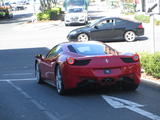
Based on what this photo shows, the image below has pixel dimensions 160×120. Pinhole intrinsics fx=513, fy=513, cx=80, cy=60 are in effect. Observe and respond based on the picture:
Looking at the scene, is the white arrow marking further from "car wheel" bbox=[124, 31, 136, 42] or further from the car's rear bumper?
"car wheel" bbox=[124, 31, 136, 42]

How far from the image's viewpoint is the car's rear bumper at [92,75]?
11.4 metres

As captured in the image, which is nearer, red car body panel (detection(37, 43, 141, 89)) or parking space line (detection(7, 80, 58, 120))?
parking space line (detection(7, 80, 58, 120))

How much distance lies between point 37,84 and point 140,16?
113ft

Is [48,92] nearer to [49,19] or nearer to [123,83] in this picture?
[123,83]

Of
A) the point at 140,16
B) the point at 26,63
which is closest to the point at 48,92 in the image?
the point at 26,63

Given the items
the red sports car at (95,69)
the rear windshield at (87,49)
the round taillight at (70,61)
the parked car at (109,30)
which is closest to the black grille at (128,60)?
the red sports car at (95,69)

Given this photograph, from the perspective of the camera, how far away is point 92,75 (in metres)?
11.4

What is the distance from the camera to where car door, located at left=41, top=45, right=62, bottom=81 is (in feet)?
42.1

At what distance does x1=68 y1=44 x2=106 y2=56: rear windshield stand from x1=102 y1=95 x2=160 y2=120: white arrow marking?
1.20 m

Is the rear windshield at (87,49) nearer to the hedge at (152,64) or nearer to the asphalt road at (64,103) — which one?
the asphalt road at (64,103)

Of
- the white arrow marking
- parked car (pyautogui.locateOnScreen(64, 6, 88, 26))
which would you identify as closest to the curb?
the white arrow marking

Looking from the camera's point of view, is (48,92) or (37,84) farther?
(37,84)

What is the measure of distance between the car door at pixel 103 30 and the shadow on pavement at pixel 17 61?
10.6 feet

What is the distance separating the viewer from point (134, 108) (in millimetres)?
9805
